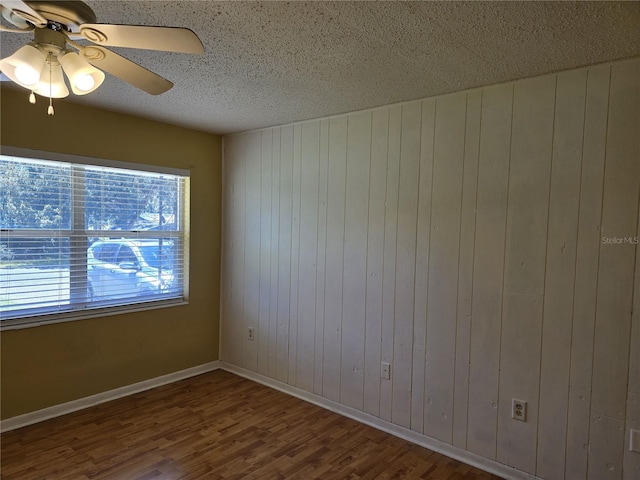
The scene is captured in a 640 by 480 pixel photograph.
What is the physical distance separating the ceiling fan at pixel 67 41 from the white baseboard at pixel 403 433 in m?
2.69

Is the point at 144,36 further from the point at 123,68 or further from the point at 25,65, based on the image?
the point at 25,65

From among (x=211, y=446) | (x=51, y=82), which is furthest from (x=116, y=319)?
(x=51, y=82)

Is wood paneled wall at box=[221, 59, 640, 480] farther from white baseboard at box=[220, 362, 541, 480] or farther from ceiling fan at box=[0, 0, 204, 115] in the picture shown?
ceiling fan at box=[0, 0, 204, 115]

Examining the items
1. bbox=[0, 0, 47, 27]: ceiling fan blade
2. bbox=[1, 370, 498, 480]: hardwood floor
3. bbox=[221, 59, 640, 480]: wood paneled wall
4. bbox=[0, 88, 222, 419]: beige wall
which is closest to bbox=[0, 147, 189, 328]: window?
bbox=[0, 88, 222, 419]: beige wall

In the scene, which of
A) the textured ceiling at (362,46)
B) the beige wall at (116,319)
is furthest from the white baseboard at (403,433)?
the textured ceiling at (362,46)

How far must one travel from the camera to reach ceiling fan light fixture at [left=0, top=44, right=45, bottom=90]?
1396 mm

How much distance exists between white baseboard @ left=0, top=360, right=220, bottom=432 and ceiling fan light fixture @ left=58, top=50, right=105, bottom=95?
2552mm

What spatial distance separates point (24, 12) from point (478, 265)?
2471 millimetres

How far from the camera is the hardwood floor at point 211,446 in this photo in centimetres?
243

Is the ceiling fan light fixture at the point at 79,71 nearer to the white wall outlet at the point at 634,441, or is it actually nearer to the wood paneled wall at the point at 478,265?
the wood paneled wall at the point at 478,265

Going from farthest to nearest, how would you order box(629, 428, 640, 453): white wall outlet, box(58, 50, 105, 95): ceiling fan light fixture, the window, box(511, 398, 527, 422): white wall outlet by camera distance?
the window
box(511, 398, 527, 422): white wall outlet
box(629, 428, 640, 453): white wall outlet
box(58, 50, 105, 95): ceiling fan light fixture

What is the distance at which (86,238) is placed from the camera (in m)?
3.24

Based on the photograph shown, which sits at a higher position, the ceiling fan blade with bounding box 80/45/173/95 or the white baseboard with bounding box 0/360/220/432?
the ceiling fan blade with bounding box 80/45/173/95

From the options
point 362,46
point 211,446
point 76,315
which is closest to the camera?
point 362,46
